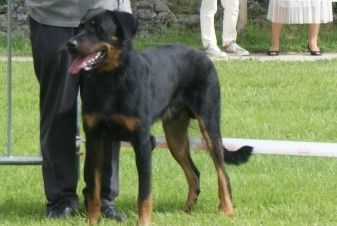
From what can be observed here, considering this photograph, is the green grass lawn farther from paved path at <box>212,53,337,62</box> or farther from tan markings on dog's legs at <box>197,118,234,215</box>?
paved path at <box>212,53,337,62</box>

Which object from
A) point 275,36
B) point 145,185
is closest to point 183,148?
point 145,185

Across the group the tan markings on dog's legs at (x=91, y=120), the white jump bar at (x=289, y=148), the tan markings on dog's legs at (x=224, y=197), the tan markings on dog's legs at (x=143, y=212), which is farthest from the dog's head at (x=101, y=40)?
the white jump bar at (x=289, y=148)

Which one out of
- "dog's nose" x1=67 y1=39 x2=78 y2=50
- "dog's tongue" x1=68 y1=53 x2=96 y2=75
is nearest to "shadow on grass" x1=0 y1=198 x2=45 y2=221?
"dog's tongue" x1=68 y1=53 x2=96 y2=75

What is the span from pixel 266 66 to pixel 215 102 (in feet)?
23.5

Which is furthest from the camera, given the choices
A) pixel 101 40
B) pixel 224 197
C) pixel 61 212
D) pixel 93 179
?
pixel 224 197

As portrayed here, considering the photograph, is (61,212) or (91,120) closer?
(91,120)

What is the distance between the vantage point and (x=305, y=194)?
24.8 feet

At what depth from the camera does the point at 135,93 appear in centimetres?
654

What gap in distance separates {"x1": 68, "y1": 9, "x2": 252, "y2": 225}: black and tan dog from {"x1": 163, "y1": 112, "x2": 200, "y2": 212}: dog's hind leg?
10 centimetres

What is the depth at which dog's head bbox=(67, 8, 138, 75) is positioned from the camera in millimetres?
6273

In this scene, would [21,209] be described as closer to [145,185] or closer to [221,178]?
[145,185]

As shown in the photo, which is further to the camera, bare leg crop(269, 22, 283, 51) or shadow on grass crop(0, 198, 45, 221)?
bare leg crop(269, 22, 283, 51)

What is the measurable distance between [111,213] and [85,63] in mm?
1207

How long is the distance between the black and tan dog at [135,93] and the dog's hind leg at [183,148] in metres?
0.10
